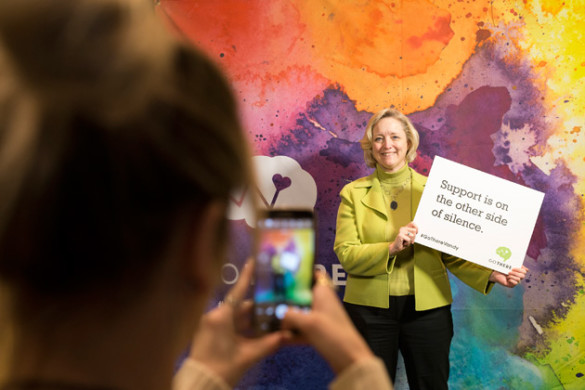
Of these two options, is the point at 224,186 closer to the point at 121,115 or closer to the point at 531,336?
the point at 121,115

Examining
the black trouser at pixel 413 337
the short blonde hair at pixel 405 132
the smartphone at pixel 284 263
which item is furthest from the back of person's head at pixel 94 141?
the short blonde hair at pixel 405 132

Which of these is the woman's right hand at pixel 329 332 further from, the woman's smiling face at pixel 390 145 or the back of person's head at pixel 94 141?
the woman's smiling face at pixel 390 145

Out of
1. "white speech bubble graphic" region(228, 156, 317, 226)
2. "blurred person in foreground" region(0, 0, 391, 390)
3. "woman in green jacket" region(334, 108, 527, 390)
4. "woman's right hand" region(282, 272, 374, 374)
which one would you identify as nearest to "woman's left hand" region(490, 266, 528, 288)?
"woman in green jacket" region(334, 108, 527, 390)

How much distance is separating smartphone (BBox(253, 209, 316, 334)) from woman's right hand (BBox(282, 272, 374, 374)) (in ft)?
0.37

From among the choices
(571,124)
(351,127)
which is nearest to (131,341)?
(351,127)

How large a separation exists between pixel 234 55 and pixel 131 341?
9.41ft

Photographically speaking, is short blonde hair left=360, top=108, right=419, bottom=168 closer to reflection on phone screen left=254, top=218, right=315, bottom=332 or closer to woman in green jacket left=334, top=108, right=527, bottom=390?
woman in green jacket left=334, top=108, right=527, bottom=390

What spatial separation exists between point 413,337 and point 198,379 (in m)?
1.95

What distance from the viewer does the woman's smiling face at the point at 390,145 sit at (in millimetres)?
2542

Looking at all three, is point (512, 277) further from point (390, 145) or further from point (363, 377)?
point (363, 377)

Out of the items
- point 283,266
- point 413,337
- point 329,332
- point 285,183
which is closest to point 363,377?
point 329,332

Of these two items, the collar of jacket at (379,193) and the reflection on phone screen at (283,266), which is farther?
the collar of jacket at (379,193)

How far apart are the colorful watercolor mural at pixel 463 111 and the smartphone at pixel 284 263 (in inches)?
82.6

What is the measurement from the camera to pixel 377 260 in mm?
2373
